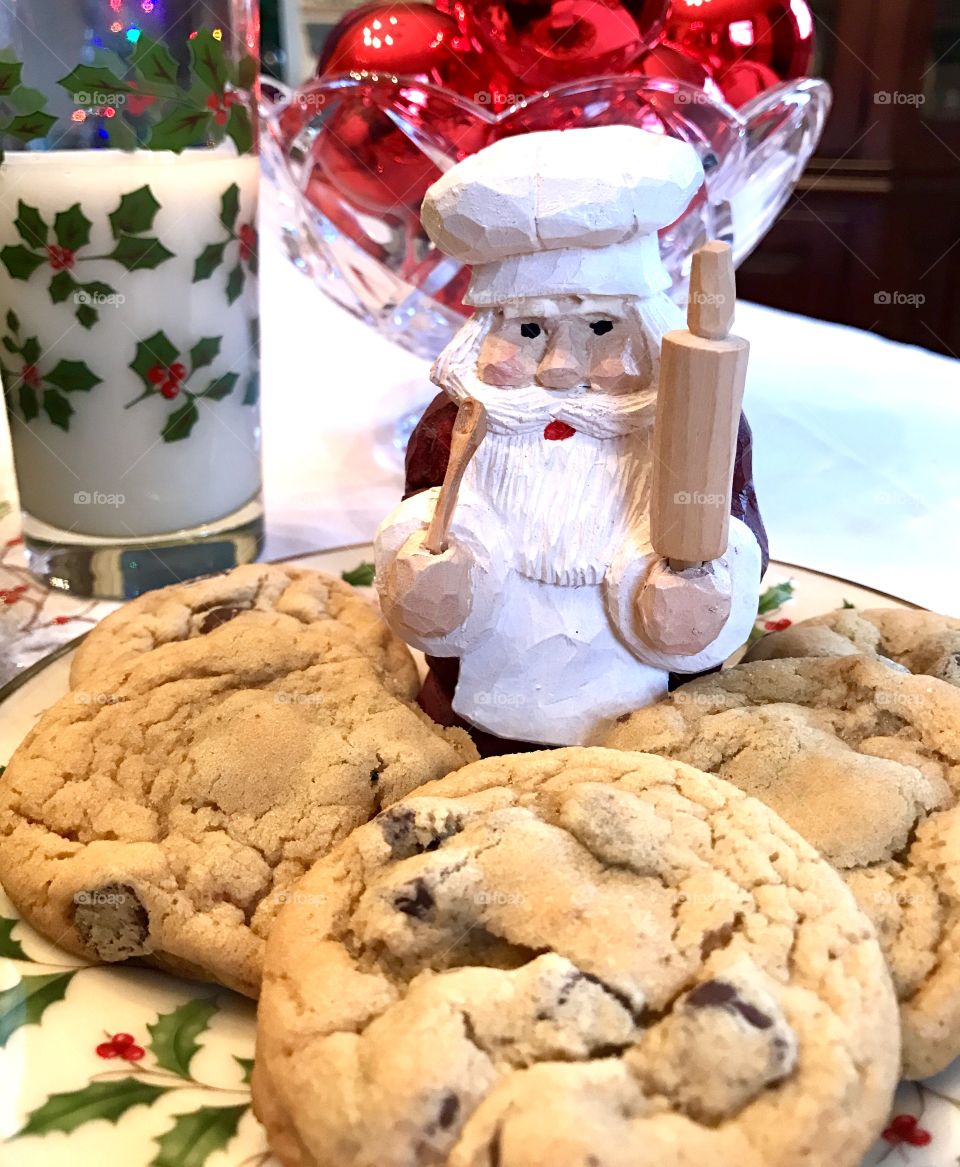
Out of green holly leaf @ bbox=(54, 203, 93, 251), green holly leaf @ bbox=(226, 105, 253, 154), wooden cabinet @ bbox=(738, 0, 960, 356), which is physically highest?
green holly leaf @ bbox=(226, 105, 253, 154)

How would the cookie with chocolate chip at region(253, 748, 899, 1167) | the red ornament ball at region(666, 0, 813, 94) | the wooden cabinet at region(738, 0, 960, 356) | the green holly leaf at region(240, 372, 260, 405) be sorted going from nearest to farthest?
the cookie with chocolate chip at region(253, 748, 899, 1167), the green holly leaf at region(240, 372, 260, 405), the red ornament ball at region(666, 0, 813, 94), the wooden cabinet at region(738, 0, 960, 356)

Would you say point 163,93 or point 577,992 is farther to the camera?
point 163,93

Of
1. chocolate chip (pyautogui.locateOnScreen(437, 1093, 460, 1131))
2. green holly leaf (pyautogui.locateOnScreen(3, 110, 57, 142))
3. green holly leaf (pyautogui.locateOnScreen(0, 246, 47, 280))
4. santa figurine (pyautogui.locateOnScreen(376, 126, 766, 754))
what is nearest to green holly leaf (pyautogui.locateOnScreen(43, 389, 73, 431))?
green holly leaf (pyautogui.locateOnScreen(0, 246, 47, 280))

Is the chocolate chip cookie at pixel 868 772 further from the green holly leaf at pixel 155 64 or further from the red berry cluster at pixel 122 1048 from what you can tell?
the green holly leaf at pixel 155 64

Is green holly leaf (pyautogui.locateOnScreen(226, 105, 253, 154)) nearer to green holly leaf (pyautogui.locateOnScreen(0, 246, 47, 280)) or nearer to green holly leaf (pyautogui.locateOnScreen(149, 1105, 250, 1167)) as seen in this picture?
green holly leaf (pyautogui.locateOnScreen(0, 246, 47, 280))

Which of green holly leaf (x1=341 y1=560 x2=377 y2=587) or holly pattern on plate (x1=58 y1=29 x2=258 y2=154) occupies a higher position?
holly pattern on plate (x1=58 y1=29 x2=258 y2=154)

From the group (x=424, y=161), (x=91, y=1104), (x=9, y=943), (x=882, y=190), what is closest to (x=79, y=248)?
(x=424, y=161)

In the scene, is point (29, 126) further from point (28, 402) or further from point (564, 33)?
point (564, 33)
